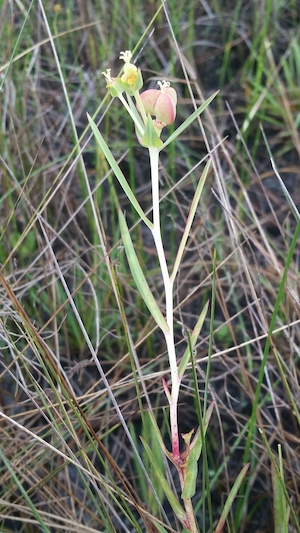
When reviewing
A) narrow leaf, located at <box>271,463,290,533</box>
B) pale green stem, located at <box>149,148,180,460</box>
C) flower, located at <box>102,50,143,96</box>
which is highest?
flower, located at <box>102,50,143,96</box>

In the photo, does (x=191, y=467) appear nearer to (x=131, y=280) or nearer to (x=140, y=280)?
(x=140, y=280)

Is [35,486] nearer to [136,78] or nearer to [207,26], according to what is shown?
[136,78]

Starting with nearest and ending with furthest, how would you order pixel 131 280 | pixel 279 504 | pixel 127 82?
pixel 127 82, pixel 279 504, pixel 131 280

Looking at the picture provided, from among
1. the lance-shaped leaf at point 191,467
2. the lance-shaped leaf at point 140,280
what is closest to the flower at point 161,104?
the lance-shaped leaf at point 140,280

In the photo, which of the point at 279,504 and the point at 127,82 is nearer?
the point at 127,82

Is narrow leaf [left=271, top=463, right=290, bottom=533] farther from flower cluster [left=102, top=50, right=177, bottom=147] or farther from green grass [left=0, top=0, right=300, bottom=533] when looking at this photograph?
flower cluster [left=102, top=50, right=177, bottom=147]

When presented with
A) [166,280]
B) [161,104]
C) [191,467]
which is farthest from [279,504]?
[161,104]

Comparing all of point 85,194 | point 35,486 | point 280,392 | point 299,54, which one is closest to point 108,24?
point 299,54

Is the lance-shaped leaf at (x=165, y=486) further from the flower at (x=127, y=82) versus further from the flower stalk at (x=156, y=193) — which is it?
the flower at (x=127, y=82)

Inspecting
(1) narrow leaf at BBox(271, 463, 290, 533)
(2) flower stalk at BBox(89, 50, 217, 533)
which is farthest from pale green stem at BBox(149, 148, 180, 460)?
(1) narrow leaf at BBox(271, 463, 290, 533)
